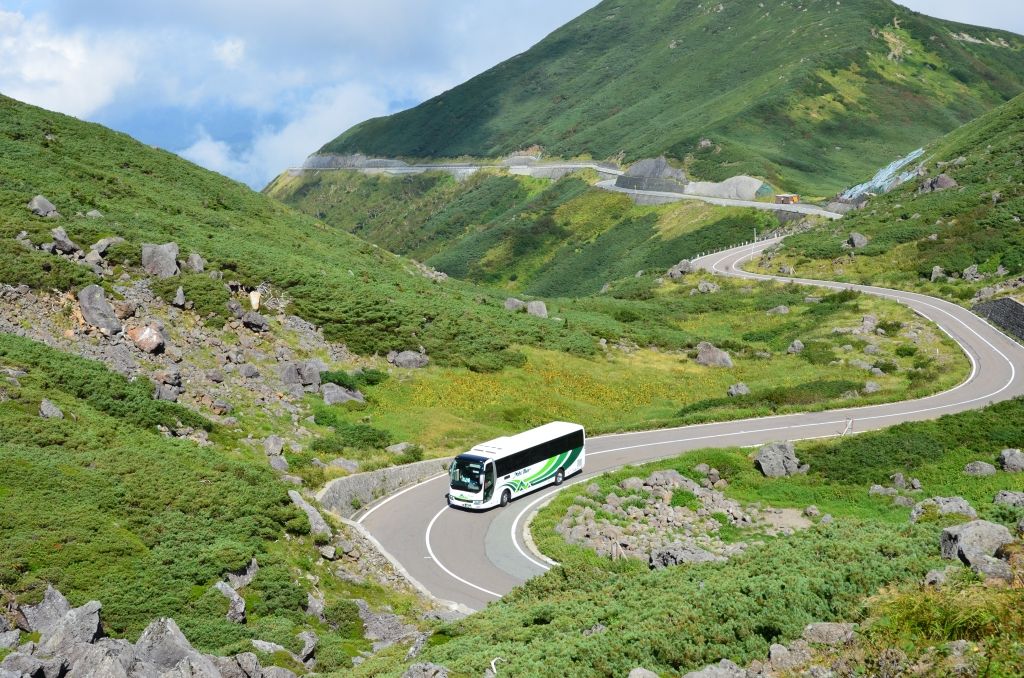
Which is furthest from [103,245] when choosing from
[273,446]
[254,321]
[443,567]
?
[443,567]

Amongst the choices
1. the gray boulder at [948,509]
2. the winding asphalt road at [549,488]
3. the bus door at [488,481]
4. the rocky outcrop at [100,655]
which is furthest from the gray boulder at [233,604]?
the gray boulder at [948,509]

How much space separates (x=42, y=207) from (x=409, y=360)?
1017 inches

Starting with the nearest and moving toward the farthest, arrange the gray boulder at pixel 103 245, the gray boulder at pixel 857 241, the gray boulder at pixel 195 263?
the gray boulder at pixel 103 245 → the gray boulder at pixel 195 263 → the gray boulder at pixel 857 241

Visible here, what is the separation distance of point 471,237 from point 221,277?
122037mm

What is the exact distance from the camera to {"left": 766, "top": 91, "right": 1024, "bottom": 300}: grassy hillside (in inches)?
3265

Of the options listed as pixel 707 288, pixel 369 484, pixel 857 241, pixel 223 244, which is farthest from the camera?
pixel 857 241

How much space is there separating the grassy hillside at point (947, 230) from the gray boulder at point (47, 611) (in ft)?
255

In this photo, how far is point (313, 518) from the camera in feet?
103

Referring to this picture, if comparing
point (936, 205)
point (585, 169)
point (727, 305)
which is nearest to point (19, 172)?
point (727, 305)

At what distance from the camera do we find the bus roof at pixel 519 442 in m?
38.8

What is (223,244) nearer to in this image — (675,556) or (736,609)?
(675,556)

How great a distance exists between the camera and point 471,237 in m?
176

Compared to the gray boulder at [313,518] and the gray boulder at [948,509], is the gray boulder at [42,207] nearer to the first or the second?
the gray boulder at [313,518]

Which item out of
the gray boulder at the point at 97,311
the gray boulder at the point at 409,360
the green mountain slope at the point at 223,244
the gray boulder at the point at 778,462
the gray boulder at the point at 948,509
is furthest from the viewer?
the gray boulder at the point at 409,360
